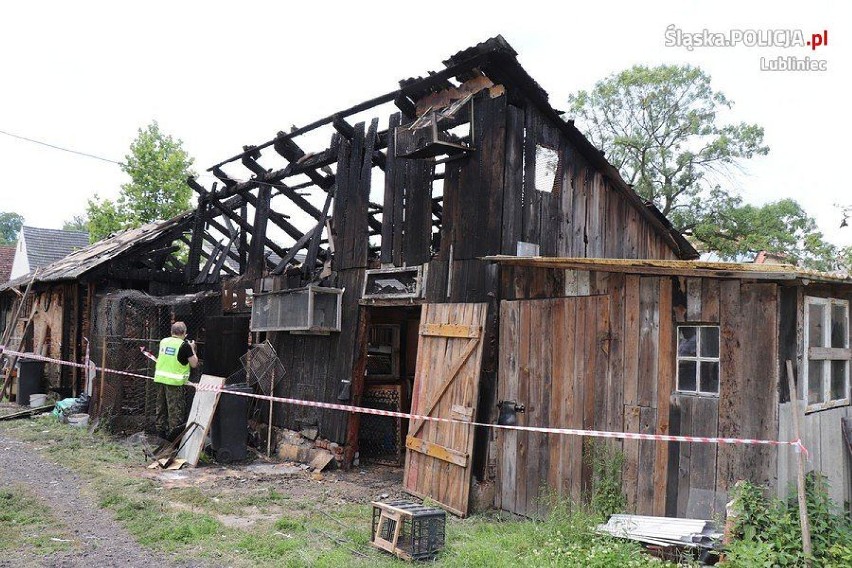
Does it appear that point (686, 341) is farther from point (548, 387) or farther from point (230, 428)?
point (230, 428)

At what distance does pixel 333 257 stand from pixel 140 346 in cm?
405

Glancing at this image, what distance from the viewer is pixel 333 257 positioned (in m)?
10.8

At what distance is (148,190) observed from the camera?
25.9 metres

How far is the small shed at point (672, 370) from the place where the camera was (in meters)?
5.80

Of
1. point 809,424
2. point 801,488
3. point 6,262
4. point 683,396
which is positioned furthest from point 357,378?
point 6,262

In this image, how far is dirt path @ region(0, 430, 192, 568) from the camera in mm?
5855

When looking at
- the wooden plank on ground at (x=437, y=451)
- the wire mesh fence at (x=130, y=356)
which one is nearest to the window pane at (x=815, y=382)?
the wooden plank on ground at (x=437, y=451)

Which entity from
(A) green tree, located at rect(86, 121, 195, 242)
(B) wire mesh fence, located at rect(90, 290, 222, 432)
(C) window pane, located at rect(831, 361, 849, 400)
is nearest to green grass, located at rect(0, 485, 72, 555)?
(B) wire mesh fence, located at rect(90, 290, 222, 432)

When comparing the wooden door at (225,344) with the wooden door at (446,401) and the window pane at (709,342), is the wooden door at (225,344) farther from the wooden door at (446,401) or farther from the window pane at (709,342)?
the window pane at (709,342)

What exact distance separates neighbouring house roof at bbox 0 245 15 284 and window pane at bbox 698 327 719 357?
3899cm

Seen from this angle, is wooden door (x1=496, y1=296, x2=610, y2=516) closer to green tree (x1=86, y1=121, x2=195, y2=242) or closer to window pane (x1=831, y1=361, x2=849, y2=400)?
window pane (x1=831, y1=361, x2=849, y2=400)

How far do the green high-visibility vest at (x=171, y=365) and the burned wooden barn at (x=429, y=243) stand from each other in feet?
5.75

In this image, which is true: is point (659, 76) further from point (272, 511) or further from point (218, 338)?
point (272, 511)

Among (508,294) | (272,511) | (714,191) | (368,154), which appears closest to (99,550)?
(272,511)
